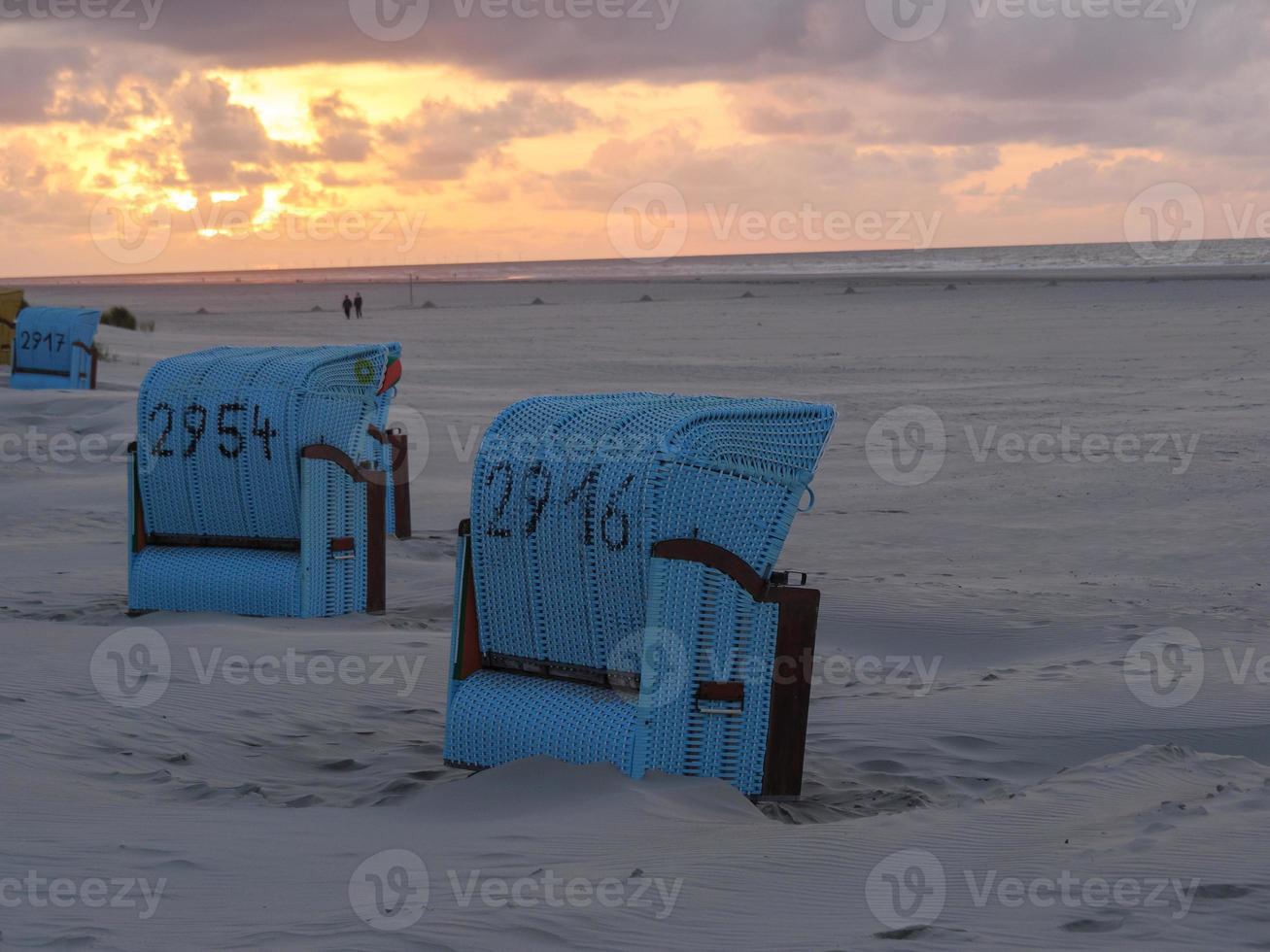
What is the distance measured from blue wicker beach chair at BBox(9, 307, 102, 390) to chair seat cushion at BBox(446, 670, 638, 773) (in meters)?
18.8

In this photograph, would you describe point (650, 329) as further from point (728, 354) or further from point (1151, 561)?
point (1151, 561)

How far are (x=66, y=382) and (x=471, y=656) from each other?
1901 centimetres

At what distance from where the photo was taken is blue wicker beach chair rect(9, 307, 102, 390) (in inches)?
909

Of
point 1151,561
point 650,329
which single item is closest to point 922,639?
point 1151,561

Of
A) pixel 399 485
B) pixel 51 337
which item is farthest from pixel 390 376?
pixel 51 337

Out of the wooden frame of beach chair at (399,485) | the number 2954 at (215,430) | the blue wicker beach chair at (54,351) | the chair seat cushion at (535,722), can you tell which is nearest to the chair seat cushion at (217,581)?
the number 2954 at (215,430)

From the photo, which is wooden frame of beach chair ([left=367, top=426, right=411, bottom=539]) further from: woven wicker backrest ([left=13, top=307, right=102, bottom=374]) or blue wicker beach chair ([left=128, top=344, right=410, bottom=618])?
woven wicker backrest ([left=13, top=307, right=102, bottom=374])

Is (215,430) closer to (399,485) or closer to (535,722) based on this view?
(399,485)

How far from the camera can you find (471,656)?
243 inches

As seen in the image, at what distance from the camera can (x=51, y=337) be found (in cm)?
2322

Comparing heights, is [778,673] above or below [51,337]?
below

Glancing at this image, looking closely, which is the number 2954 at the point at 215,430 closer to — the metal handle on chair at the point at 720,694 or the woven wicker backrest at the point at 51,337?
the metal handle on chair at the point at 720,694

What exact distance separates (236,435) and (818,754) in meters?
4.19

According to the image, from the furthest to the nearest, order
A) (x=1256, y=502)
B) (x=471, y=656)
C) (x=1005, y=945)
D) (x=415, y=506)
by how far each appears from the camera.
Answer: (x=415, y=506) < (x=1256, y=502) < (x=471, y=656) < (x=1005, y=945)
